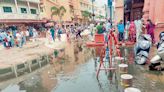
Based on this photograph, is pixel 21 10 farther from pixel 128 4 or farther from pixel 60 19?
pixel 128 4

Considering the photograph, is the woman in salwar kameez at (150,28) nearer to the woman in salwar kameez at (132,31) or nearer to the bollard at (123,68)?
the woman in salwar kameez at (132,31)

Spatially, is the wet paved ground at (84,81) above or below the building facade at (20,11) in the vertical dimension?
below

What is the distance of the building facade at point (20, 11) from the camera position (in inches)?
1118

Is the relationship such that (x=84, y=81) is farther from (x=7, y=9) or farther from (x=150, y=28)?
(x=7, y=9)

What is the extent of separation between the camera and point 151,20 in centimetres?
1152

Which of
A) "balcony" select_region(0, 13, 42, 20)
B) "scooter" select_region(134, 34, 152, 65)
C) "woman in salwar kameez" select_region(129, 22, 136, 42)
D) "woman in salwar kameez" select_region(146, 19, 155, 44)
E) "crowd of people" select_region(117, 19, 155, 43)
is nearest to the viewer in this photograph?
"scooter" select_region(134, 34, 152, 65)

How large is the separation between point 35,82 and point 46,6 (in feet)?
123

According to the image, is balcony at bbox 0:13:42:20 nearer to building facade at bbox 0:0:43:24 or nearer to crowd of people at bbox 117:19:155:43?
building facade at bbox 0:0:43:24

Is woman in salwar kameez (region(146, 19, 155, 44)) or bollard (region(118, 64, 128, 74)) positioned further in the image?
woman in salwar kameez (region(146, 19, 155, 44))

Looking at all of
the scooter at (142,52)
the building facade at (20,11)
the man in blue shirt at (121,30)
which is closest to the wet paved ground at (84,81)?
the scooter at (142,52)

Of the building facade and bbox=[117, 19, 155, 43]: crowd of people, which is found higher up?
the building facade

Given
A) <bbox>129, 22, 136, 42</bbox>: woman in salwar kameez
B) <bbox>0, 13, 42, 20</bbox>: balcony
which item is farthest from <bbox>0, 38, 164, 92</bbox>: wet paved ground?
<bbox>0, 13, 42, 20</bbox>: balcony

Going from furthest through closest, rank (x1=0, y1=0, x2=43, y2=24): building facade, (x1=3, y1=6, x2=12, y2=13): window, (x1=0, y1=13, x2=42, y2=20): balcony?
(x1=3, y1=6, x2=12, y2=13): window, (x1=0, y1=0, x2=43, y2=24): building facade, (x1=0, y1=13, x2=42, y2=20): balcony

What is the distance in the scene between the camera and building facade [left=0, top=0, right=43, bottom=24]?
93.2ft
